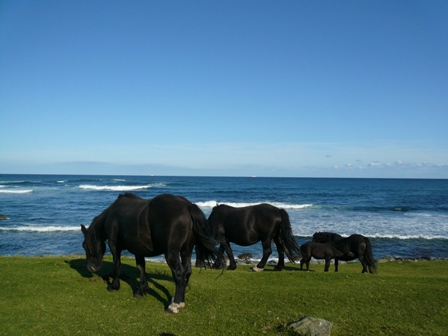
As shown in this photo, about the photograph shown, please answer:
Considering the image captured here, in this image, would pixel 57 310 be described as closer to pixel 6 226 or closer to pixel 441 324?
pixel 441 324

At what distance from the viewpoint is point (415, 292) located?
8906 millimetres

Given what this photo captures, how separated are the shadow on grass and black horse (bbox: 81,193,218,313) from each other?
44 centimetres

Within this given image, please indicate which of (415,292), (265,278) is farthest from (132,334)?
(415,292)

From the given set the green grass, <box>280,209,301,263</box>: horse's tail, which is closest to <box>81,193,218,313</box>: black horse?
the green grass

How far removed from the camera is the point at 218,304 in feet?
26.0

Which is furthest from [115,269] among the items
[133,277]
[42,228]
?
[42,228]

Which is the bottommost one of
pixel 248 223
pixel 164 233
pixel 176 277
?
pixel 176 277

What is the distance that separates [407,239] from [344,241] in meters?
13.8

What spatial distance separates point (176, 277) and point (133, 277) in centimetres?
→ 277

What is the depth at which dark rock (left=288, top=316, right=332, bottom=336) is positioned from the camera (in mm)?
6086

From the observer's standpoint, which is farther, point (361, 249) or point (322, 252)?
point (322, 252)

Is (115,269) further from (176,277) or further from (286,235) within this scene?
(286,235)

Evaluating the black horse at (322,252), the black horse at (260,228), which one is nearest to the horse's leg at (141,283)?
the black horse at (260,228)

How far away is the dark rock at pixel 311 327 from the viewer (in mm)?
6086
